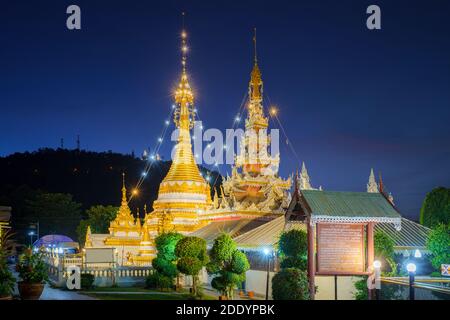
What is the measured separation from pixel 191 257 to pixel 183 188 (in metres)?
A: 27.4

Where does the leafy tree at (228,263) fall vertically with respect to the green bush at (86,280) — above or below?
above

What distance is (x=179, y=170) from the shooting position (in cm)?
5478

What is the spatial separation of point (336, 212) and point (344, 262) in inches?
61.9

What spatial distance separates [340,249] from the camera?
2038cm

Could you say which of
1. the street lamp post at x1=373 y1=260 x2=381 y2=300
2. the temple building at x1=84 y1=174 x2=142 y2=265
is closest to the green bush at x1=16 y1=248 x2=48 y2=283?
the street lamp post at x1=373 y1=260 x2=381 y2=300

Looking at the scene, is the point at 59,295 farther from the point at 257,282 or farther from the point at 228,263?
the point at 257,282

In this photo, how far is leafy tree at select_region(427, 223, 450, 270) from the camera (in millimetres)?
26547

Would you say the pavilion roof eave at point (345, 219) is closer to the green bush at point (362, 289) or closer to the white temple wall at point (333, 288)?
the green bush at point (362, 289)

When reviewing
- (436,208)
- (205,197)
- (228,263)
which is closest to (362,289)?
(228,263)

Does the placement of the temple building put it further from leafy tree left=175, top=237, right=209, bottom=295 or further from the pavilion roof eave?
the pavilion roof eave

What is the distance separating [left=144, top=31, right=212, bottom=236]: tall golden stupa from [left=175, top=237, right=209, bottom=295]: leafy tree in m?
19.5

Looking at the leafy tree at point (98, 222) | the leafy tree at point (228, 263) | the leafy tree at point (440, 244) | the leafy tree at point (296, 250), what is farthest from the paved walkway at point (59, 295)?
the leafy tree at point (98, 222)

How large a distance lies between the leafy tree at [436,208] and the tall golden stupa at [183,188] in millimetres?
16624

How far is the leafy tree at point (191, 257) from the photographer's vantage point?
84.7ft
